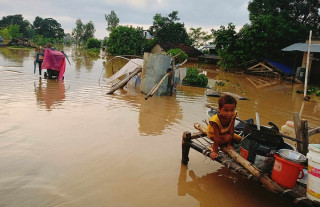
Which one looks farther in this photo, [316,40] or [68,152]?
[316,40]

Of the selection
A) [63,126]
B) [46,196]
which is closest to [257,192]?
[46,196]

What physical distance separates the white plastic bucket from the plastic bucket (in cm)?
12

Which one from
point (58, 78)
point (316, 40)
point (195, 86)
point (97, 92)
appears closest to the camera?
point (97, 92)

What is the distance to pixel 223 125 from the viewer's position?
3.58 metres

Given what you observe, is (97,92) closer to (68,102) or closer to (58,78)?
(68,102)

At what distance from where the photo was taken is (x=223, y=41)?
88.8 feet

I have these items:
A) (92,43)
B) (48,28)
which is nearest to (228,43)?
(92,43)

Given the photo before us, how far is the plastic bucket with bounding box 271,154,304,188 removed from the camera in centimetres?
266

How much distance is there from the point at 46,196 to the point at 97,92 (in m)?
6.85

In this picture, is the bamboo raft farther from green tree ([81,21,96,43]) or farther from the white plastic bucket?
green tree ([81,21,96,43])

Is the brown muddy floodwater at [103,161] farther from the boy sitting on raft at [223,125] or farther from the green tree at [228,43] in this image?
the green tree at [228,43]

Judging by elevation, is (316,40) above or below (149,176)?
above

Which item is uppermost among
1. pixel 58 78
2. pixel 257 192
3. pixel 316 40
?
pixel 316 40

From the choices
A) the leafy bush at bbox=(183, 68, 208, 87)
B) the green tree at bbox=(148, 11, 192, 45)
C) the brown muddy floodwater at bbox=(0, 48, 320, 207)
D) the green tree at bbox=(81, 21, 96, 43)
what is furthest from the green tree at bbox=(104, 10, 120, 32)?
the brown muddy floodwater at bbox=(0, 48, 320, 207)
